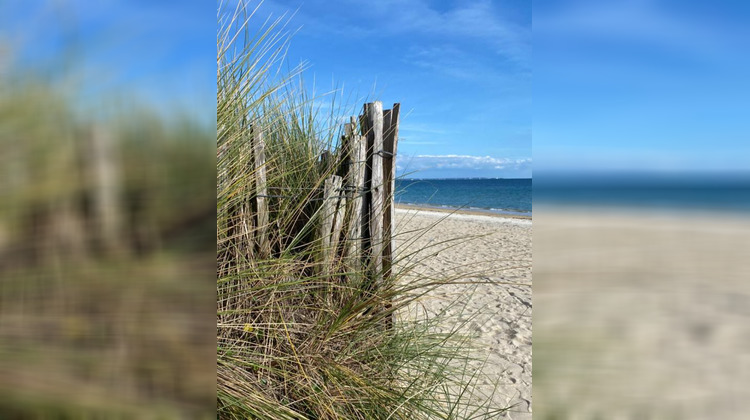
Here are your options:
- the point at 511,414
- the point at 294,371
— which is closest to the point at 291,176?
the point at 294,371

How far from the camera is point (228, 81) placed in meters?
1.60

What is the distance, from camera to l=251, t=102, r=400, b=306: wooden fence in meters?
2.16
